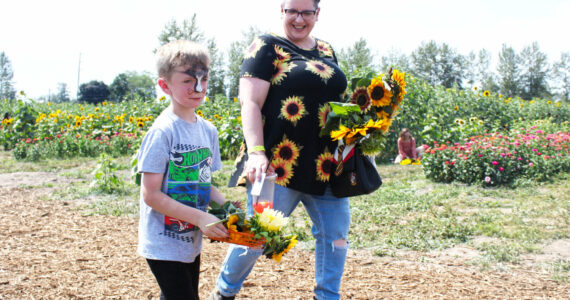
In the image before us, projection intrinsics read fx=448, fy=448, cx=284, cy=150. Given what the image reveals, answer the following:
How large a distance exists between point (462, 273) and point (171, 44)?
2717 mm

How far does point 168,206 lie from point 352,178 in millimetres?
964

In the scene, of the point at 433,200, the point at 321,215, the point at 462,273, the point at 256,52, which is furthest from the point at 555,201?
the point at 256,52

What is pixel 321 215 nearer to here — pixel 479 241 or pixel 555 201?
pixel 479 241

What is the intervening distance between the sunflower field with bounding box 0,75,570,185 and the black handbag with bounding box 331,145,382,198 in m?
4.85

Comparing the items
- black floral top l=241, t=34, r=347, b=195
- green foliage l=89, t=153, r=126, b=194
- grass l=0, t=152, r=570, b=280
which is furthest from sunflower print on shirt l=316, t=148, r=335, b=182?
green foliage l=89, t=153, r=126, b=194

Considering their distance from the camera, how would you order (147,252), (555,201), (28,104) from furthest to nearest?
1. (28,104)
2. (555,201)
3. (147,252)

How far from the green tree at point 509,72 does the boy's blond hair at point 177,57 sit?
55166 mm

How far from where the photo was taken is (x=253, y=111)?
6.77ft

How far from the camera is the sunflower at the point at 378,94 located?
7.45 feet

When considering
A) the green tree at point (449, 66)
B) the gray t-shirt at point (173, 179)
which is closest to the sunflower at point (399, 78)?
the gray t-shirt at point (173, 179)

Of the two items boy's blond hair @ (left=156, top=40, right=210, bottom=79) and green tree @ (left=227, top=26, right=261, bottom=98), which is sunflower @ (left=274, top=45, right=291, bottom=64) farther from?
green tree @ (left=227, top=26, right=261, bottom=98)

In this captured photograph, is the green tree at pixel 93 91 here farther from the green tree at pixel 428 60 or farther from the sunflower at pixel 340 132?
the sunflower at pixel 340 132

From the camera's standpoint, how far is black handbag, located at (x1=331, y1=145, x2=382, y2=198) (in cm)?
218

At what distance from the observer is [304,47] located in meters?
2.28
